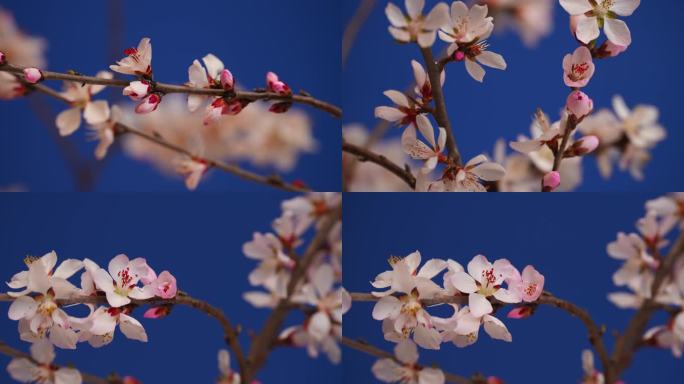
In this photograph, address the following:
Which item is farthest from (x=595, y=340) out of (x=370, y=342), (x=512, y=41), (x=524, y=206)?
(x=512, y=41)

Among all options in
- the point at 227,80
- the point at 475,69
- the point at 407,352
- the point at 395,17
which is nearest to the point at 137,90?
the point at 227,80

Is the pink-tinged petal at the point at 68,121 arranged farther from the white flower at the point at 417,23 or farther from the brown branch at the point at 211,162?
the white flower at the point at 417,23

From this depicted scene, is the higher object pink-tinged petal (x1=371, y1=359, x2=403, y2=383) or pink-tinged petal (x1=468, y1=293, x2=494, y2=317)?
pink-tinged petal (x1=468, y1=293, x2=494, y2=317)

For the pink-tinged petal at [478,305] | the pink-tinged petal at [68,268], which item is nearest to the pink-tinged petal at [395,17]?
the pink-tinged petal at [478,305]

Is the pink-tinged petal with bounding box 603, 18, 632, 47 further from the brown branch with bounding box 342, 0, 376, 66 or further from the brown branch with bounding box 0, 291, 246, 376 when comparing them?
the brown branch with bounding box 0, 291, 246, 376

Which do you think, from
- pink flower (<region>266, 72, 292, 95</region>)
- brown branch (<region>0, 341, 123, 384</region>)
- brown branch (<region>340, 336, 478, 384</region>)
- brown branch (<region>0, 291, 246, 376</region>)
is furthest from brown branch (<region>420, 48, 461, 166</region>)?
brown branch (<region>0, 341, 123, 384</region>)

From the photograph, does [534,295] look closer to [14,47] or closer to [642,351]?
[642,351]

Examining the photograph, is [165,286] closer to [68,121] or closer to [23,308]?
[23,308]

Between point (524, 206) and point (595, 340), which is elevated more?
point (524, 206)
